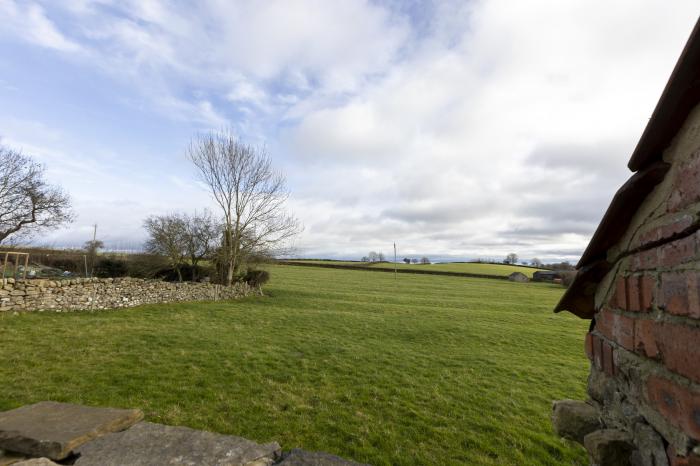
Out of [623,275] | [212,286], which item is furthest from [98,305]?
[623,275]

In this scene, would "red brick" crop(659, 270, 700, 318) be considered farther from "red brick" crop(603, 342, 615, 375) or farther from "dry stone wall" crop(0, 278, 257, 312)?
"dry stone wall" crop(0, 278, 257, 312)

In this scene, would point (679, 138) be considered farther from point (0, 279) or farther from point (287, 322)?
point (0, 279)

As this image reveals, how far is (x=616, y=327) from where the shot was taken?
2.09 metres

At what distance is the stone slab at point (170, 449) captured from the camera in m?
2.40

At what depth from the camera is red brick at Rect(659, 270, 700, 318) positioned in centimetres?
131

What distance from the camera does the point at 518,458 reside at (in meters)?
4.78

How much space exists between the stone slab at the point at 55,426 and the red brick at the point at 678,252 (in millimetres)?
3857

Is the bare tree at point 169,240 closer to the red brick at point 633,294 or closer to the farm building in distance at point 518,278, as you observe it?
the red brick at point 633,294

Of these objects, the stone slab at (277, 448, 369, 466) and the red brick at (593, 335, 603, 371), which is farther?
the stone slab at (277, 448, 369, 466)

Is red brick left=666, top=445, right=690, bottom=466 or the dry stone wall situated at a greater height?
red brick left=666, top=445, right=690, bottom=466

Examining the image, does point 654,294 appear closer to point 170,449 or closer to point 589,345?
point 589,345

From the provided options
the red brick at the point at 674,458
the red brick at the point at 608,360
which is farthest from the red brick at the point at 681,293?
the red brick at the point at 608,360

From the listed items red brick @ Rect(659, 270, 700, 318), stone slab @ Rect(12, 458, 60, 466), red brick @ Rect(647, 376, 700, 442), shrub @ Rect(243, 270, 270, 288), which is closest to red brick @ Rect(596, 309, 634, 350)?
red brick @ Rect(647, 376, 700, 442)

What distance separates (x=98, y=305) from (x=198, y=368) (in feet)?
Result: 36.0
